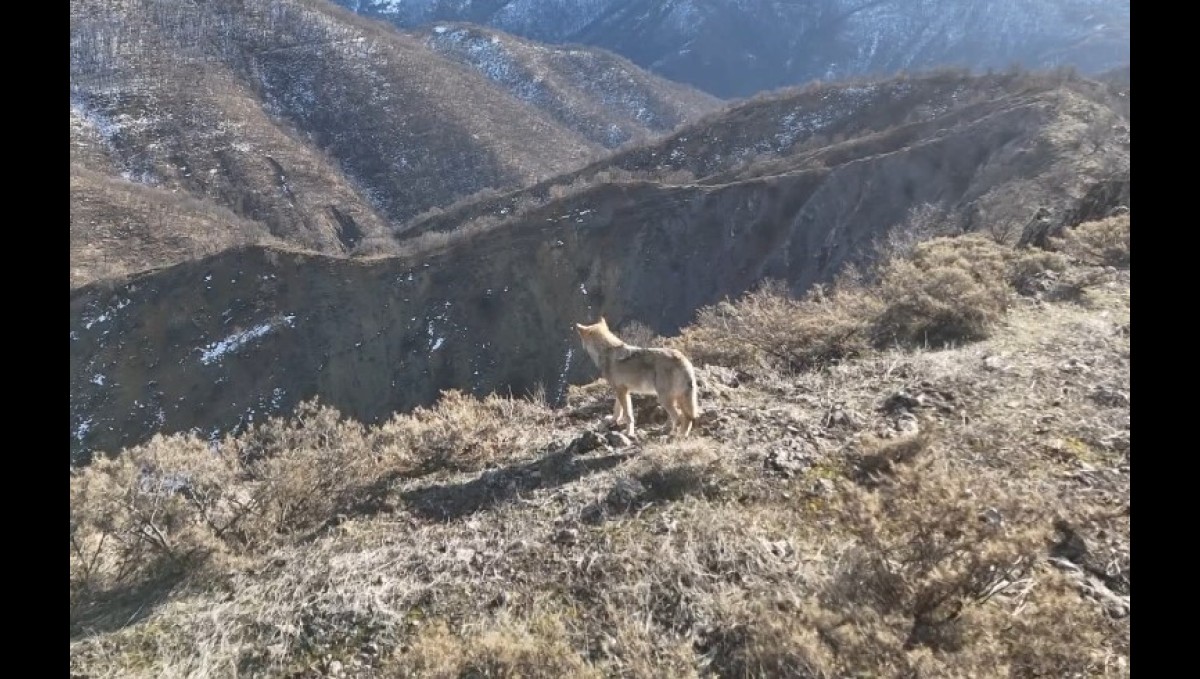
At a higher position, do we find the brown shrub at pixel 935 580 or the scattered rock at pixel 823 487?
the brown shrub at pixel 935 580

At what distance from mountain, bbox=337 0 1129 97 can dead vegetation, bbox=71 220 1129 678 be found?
10016 centimetres

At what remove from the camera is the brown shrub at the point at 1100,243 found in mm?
9117

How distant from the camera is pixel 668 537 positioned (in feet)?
12.9

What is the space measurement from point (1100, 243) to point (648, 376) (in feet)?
25.2

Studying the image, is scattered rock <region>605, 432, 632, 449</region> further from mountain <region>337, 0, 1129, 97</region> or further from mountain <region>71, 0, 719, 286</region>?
mountain <region>337, 0, 1129, 97</region>

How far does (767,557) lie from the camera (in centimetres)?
366

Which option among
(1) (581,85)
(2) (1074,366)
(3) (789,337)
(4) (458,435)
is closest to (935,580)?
(2) (1074,366)

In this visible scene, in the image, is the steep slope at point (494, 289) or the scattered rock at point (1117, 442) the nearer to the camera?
the scattered rock at point (1117, 442)

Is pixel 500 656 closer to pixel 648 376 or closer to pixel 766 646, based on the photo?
pixel 766 646

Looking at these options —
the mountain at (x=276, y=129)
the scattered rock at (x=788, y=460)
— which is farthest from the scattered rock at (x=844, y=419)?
the mountain at (x=276, y=129)

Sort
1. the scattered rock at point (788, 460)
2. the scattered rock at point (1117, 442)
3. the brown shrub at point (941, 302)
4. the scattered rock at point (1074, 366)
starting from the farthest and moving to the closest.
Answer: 1. the brown shrub at point (941, 302)
2. the scattered rock at point (1074, 366)
3. the scattered rock at point (788, 460)
4. the scattered rock at point (1117, 442)

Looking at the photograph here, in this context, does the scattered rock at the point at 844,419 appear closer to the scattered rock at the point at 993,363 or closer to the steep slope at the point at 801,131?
the scattered rock at the point at 993,363

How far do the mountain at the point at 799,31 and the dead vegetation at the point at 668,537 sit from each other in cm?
10016

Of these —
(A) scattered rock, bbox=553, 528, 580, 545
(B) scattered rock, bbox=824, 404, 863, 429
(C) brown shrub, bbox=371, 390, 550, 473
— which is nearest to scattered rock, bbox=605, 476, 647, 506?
(A) scattered rock, bbox=553, 528, 580, 545
